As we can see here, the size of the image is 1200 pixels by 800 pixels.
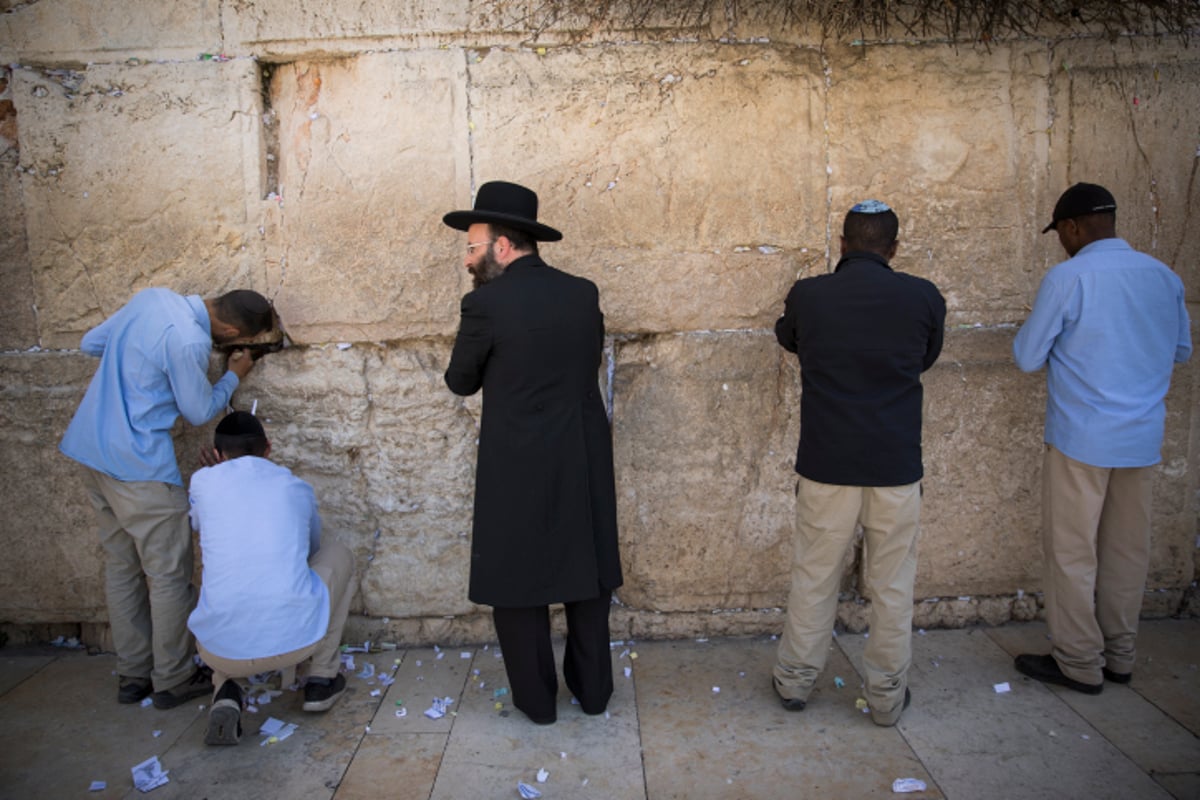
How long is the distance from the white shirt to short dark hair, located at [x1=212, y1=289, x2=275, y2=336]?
0.65m

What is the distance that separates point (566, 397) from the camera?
9.56 ft

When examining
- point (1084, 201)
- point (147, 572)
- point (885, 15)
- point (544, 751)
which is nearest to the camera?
point (544, 751)

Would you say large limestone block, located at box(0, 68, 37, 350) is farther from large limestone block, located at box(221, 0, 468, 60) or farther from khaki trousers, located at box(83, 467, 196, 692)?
large limestone block, located at box(221, 0, 468, 60)

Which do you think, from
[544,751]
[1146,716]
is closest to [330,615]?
[544,751]

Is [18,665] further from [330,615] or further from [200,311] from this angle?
[200,311]

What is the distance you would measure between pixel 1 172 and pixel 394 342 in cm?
187

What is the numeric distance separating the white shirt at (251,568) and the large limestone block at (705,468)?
1402 mm

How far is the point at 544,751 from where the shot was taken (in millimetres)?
2922

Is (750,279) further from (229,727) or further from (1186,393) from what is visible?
(229,727)

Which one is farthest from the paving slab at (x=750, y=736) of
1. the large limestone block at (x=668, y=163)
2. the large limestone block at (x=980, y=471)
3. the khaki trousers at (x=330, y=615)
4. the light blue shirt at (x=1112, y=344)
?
the large limestone block at (x=668, y=163)

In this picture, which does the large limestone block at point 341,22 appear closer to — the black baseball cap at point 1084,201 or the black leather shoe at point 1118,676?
the black baseball cap at point 1084,201

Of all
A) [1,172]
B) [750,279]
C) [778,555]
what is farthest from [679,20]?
[1,172]

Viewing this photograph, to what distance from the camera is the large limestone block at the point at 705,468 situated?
365 cm

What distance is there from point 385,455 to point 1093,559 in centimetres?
294
